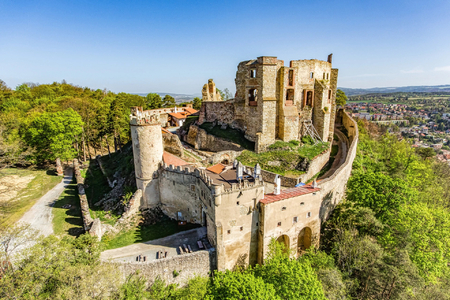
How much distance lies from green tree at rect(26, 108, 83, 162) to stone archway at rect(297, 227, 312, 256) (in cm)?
3303

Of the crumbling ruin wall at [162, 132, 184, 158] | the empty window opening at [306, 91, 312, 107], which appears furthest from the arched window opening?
the empty window opening at [306, 91, 312, 107]

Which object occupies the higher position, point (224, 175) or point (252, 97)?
point (252, 97)

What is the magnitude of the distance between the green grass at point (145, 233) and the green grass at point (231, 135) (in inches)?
514

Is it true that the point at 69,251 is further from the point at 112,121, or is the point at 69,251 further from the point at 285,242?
the point at 112,121

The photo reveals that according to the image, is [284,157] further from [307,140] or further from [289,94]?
[289,94]

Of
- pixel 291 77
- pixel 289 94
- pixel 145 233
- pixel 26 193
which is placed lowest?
pixel 145 233

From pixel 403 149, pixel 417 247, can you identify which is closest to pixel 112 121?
pixel 417 247

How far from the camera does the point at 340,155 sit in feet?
109

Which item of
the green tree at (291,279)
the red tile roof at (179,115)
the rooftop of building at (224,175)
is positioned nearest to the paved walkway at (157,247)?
the rooftop of building at (224,175)

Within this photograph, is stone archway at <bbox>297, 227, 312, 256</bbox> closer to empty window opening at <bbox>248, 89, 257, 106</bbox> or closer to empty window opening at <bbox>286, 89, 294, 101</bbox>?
empty window opening at <bbox>248, 89, 257, 106</bbox>

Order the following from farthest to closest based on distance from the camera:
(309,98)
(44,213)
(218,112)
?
(218,112) → (309,98) → (44,213)

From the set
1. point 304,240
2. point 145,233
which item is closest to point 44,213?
point 145,233

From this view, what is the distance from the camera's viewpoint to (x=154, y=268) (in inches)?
642

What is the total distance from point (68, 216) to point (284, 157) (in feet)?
77.5
